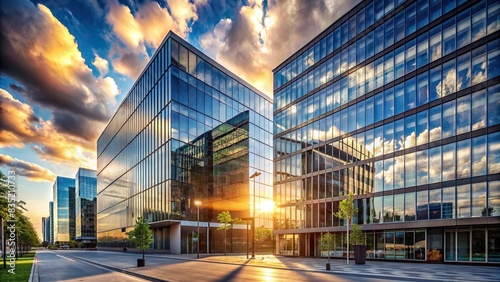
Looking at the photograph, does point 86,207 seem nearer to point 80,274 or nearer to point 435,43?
point 80,274

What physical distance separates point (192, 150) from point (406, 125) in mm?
33183

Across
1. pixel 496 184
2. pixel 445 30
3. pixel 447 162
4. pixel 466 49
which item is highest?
pixel 445 30

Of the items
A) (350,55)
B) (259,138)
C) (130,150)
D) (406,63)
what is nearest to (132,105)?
(130,150)

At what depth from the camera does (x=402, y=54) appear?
33812mm

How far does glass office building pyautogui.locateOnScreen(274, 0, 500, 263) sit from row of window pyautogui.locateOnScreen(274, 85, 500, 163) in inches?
3.9

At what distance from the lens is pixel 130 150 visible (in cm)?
6794

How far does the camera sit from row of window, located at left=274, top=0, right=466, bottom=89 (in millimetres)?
31688

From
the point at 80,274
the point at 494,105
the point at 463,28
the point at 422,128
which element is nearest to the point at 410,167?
the point at 422,128

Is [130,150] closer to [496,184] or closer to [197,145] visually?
[197,145]

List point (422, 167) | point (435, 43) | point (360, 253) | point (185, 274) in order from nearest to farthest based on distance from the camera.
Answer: point (185, 274) → point (360, 253) → point (422, 167) → point (435, 43)

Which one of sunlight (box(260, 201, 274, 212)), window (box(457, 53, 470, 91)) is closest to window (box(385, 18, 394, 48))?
window (box(457, 53, 470, 91))

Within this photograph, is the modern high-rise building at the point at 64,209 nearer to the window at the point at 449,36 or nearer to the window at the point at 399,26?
the window at the point at 399,26

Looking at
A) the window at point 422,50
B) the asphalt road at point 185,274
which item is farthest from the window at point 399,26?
the asphalt road at point 185,274

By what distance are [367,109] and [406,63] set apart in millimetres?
6620
